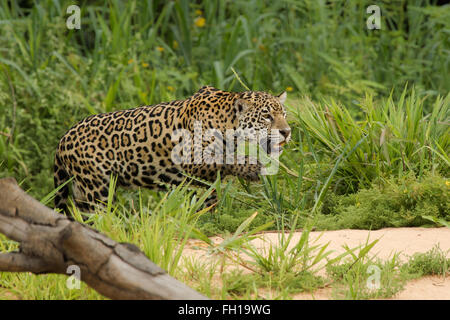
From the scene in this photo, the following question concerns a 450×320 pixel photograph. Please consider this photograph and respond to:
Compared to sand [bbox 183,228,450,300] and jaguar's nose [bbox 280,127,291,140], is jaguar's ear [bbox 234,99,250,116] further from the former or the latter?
sand [bbox 183,228,450,300]

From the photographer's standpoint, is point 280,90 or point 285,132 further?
point 280,90

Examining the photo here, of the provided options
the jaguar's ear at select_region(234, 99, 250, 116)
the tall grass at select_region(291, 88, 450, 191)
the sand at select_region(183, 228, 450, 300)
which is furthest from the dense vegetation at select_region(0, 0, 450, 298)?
the jaguar's ear at select_region(234, 99, 250, 116)

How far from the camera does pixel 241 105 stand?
19.8 ft

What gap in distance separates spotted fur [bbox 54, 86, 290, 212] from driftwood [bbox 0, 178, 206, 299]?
271 centimetres

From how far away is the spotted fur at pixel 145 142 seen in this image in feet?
20.2

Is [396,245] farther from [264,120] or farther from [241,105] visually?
[241,105]

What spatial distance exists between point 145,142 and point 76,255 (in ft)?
9.79

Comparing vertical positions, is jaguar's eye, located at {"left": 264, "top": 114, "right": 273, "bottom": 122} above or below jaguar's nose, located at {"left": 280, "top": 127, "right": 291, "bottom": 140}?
above

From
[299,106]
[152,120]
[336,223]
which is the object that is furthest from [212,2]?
[336,223]

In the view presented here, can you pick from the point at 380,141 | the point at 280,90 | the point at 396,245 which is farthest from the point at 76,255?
the point at 280,90

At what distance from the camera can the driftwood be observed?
128 inches

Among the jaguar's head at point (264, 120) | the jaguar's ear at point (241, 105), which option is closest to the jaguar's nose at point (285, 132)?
the jaguar's head at point (264, 120)

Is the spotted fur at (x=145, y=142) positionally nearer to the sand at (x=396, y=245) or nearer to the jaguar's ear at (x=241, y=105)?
the jaguar's ear at (x=241, y=105)
